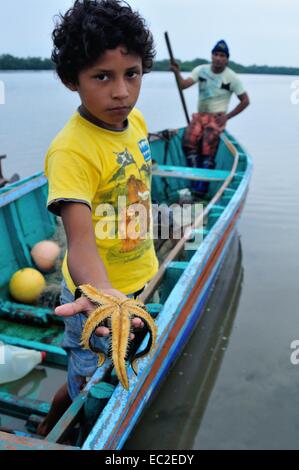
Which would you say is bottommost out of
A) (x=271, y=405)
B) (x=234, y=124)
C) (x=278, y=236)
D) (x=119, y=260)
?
(x=234, y=124)

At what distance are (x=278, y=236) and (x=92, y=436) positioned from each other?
539cm

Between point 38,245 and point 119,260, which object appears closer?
point 119,260

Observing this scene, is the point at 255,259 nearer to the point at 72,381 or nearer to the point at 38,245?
the point at 38,245

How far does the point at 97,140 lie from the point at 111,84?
22 cm

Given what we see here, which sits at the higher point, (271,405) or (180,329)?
(180,329)

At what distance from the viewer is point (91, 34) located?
144 cm

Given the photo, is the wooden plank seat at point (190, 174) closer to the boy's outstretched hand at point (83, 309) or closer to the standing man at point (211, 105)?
the standing man at point (211, 105)

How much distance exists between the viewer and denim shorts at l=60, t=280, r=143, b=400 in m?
1.89

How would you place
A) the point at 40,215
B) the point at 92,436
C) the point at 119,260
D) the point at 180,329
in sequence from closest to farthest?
the point at 92,436 < the point at 119,260 < the point at 180,329 < the point at 40,215

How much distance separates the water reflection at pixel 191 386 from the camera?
2.93m

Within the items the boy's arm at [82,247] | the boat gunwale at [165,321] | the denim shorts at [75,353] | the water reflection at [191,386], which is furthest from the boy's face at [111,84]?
the water reflection at [191,386]

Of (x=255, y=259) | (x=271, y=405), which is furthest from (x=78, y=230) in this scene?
(x=255, y=259)

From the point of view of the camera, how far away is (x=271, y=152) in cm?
1277

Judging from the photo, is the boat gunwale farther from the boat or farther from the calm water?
the calm water
